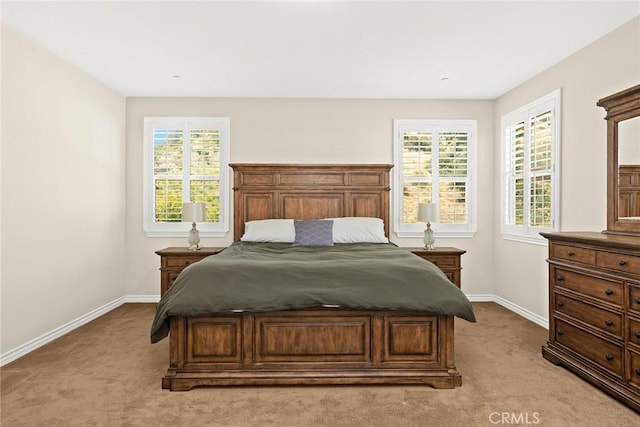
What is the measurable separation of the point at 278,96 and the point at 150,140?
5.91ft

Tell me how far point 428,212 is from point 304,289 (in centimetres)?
256

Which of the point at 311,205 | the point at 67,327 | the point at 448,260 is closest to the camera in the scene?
the point at 67,327

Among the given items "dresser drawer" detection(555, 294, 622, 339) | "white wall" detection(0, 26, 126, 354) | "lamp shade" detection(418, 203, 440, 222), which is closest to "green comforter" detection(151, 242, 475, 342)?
"dresser drawer" detection(555, 294, 622, 339)

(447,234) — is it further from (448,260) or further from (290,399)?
(290,399)

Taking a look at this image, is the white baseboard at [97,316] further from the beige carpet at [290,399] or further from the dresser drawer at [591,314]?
the dresser drawer at [591,314]

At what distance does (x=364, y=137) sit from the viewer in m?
5.00

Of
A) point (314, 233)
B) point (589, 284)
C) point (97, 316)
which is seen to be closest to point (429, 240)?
point (314, 233)

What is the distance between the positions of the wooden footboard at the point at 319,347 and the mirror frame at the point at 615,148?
1.48m

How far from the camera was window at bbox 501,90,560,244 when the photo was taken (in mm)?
3846

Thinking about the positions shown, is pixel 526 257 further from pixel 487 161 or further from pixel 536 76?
pixel 536 76

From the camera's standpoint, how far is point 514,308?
178 inches

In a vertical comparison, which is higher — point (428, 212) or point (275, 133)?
point (275, 133)

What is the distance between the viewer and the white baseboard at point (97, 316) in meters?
3.12
